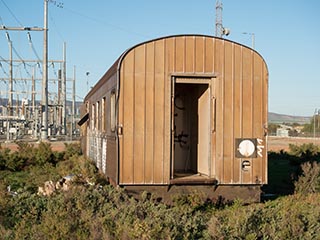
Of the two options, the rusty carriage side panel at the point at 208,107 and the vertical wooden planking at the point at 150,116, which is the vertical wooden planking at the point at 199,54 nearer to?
the rusty carriage side panel at the point at 208,107

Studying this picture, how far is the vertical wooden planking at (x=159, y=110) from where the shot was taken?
35.7ft

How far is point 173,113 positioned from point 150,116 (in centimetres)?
58

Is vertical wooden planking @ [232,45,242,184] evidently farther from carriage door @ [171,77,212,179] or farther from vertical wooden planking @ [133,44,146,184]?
vertical wooden planking @ [133,44,146,184]

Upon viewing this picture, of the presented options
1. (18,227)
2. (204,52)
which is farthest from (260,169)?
(18,227)

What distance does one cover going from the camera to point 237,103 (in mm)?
11281

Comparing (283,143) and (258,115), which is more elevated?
(258,115)

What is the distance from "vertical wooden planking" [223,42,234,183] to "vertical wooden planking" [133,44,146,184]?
5.97ft

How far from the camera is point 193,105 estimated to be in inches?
548

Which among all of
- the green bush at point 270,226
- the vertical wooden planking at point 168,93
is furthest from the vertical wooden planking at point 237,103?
the green bush at point 270,226

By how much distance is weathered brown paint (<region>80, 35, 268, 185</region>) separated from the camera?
10.8m

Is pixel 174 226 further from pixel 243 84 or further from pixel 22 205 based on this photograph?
pixel 243 84

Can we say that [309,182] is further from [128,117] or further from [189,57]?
[128,117]

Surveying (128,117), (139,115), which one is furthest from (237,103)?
(128,117)

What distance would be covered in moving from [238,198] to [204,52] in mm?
3282
